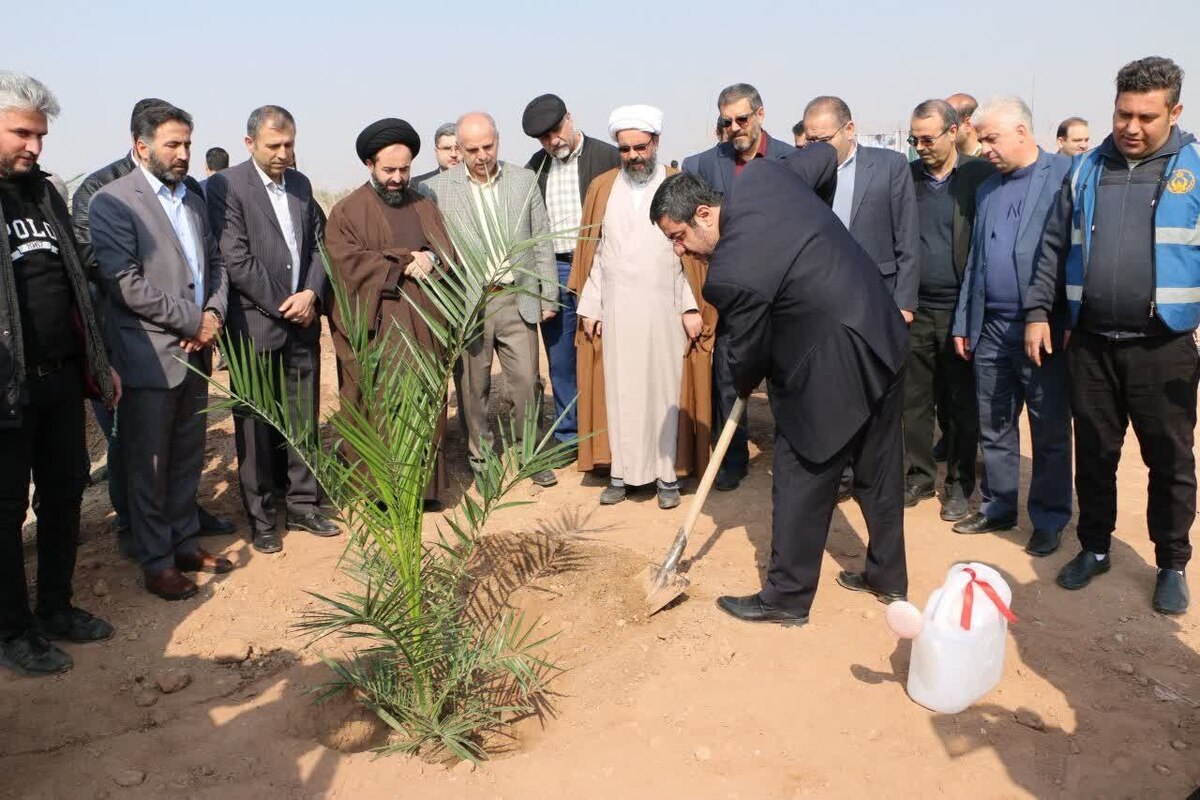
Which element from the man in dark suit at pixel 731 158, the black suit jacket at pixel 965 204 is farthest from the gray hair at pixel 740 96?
the black suit jacket at pixel 965 204

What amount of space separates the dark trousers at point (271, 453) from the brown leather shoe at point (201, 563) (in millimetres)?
272

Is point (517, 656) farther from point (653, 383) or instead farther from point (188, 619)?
point (653, 383)

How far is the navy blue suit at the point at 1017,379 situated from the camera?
161 inches

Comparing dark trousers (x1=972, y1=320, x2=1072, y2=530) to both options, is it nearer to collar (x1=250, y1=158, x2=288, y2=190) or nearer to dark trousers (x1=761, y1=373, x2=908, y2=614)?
dark trousers (x1=761, y1=373, x2=908, y2=614)

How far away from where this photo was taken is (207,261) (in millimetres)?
4137

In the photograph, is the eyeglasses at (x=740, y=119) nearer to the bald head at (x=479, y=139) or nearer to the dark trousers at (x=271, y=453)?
the bald head at (x=479, y=139)

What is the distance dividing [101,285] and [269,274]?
0.71 metres

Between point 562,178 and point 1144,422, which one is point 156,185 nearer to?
point 562,178

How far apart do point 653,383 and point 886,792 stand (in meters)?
2.54

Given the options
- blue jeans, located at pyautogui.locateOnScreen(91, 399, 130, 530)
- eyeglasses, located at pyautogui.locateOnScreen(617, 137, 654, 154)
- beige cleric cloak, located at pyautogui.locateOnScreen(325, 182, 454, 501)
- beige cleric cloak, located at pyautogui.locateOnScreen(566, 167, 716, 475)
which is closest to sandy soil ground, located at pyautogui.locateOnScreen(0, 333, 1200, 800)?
blue jeans, located at pyautogui.locateOnScreen(91, 399, 130, 530)

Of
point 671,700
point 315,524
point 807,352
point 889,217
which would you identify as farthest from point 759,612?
point 315,524

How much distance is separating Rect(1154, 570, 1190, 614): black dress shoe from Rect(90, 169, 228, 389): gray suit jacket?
13.1 feet

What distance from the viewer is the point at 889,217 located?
14.9 ft

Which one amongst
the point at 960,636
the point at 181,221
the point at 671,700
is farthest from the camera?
the point at 181,221
